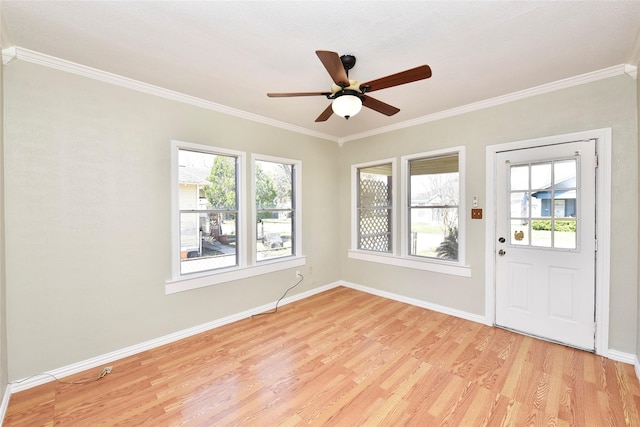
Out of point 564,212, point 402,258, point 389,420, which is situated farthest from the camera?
point 402,258

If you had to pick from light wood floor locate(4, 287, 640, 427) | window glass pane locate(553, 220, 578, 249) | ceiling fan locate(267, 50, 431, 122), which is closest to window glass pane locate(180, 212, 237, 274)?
light wood floor locate(4, 287, 640, 427)

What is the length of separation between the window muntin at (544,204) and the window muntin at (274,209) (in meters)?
2.79

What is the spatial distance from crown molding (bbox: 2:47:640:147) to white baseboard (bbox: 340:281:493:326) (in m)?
2.45

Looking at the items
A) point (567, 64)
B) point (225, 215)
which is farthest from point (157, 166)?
point (567, 64)

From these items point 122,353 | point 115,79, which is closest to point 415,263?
point 122,353

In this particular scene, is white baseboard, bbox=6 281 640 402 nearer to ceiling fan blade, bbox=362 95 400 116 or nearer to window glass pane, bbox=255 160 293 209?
window glass pane, bbox=255 160 293 209

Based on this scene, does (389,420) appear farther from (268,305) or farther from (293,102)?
(293,102)

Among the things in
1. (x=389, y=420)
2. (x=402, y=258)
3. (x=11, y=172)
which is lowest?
(x=389, y=420)

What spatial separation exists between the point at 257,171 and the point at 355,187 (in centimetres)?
171

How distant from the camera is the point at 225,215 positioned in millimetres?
3256

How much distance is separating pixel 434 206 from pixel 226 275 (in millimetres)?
2865

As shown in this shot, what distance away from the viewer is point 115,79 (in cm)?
242

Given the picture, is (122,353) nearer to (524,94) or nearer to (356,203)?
(356,203)

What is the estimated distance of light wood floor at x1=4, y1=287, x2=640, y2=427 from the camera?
177cm
